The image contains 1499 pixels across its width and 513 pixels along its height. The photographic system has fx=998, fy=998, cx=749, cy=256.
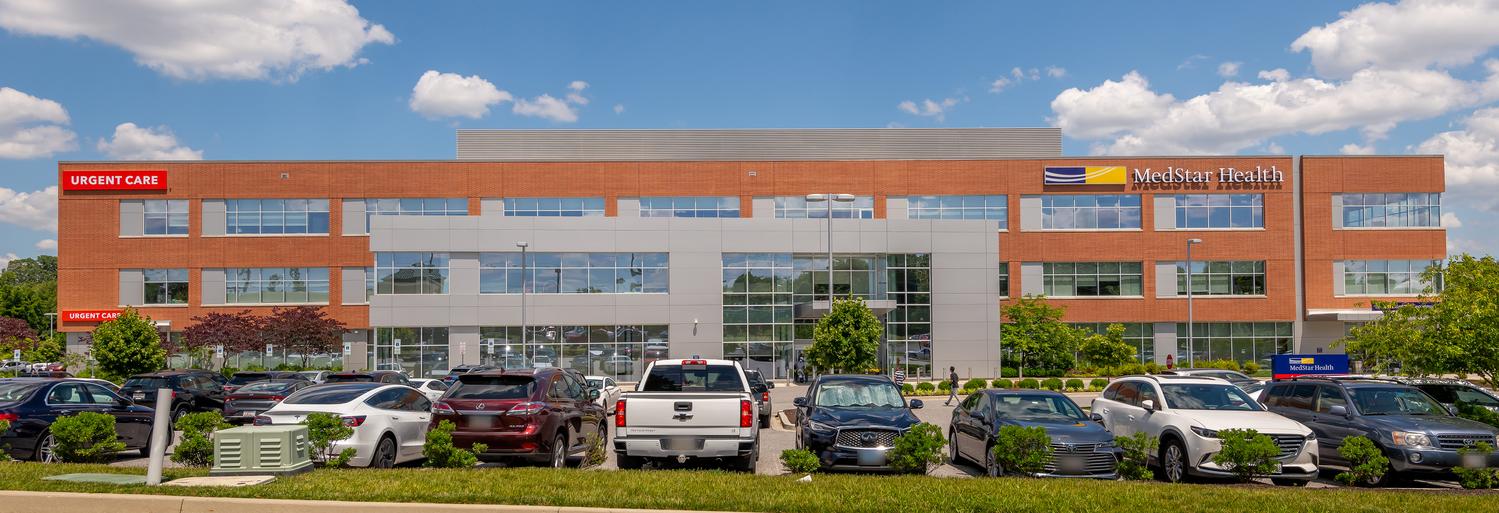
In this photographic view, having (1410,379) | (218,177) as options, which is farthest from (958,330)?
(218,177)

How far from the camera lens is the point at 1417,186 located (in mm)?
56969

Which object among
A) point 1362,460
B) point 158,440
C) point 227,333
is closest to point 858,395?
point 1362,460

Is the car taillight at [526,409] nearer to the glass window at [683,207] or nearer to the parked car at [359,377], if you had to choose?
the parked car at [359,377]

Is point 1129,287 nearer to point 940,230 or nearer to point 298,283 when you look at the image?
point 940,230

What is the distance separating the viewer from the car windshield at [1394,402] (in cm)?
1554

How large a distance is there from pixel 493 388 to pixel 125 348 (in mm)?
34628

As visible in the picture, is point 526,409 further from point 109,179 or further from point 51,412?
point 109,179

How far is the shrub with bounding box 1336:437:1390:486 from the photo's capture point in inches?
514

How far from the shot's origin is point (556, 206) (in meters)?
55.9

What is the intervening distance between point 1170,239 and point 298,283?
4925 cm

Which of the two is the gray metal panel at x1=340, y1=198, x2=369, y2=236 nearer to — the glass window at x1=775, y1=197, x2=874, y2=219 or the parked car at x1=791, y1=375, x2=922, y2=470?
the glass window at x1=775, y1=197, x2=874, y2=219

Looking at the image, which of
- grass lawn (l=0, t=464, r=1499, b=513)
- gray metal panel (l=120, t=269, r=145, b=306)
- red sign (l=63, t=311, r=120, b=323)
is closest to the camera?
grass lawn (l=0, t=464, r=1499, b=513)

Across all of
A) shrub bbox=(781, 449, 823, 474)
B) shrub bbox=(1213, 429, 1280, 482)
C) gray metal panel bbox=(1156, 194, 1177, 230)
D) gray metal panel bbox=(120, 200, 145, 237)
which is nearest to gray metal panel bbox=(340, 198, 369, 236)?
gray metal panel bbox=(120, 200, 145, 237)

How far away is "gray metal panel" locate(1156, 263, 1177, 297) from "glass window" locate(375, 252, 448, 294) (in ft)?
128
